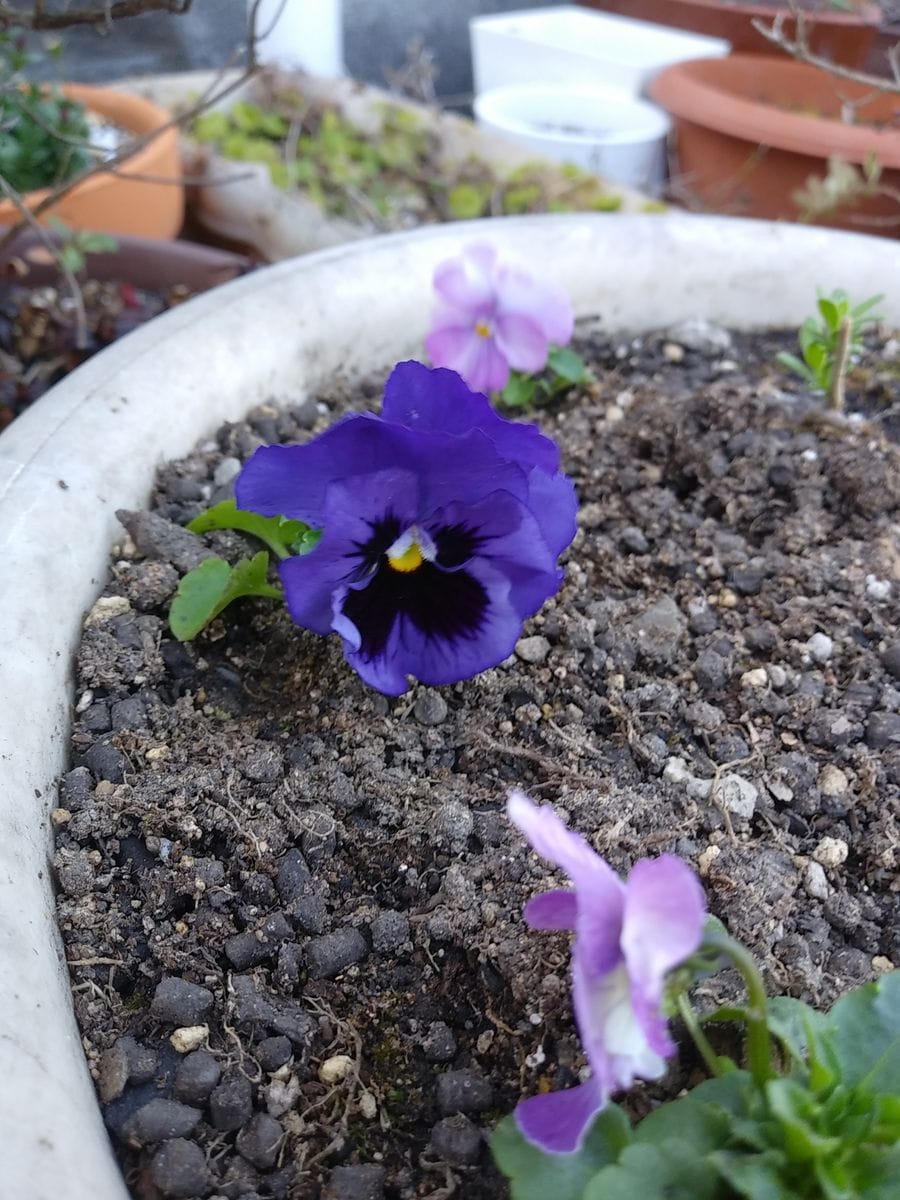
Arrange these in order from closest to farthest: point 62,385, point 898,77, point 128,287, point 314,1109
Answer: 1. point 314,1109
2. point 62,385
3. point 898,77
4. point 128,287

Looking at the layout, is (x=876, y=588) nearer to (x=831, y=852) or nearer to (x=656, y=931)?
(x=831, y=852)

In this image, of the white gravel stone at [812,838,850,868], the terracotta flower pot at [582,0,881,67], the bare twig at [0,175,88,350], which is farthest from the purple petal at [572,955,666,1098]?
the terracotta flower pot at [582,0,881,67]

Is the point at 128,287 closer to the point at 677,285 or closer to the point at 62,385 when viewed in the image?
the point at 62,385

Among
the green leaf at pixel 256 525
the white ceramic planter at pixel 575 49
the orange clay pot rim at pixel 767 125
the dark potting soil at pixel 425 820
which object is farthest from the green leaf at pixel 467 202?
the green leaf at pixel 256 525

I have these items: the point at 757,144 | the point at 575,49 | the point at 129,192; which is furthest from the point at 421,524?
the point at 575,49

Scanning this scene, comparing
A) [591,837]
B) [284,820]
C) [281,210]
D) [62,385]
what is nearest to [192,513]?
[62,385]

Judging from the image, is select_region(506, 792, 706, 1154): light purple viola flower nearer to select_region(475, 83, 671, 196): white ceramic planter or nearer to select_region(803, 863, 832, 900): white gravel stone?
select_region(803, 863, 832, 900): white gravel stone
